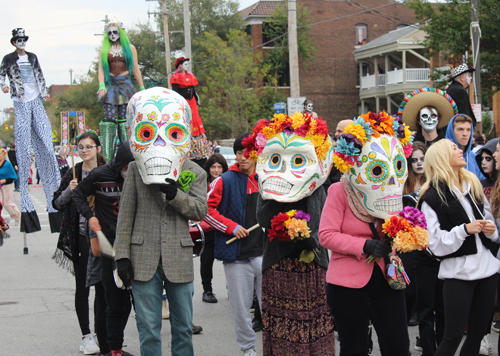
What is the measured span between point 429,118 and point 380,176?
9.42 feet

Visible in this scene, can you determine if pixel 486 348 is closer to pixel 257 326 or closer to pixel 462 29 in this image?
pixel 257 326

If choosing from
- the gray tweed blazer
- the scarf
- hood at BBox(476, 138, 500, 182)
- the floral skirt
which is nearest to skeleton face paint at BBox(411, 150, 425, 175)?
hood at BBox(476, 138, 500, 182)

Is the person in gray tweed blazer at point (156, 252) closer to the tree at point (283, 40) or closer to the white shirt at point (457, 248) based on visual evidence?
the white shirt at point (457, 248)

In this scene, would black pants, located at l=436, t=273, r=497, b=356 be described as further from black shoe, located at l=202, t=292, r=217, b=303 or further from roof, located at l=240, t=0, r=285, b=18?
roof, located at l=240, t=0, r=285, b=18

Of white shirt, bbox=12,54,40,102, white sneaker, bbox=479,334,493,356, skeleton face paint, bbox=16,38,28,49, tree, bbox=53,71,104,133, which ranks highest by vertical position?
tree, bbox=53,71,104,133

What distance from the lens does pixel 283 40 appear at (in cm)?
3944

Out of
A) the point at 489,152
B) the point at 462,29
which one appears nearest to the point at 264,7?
the point at 462,29

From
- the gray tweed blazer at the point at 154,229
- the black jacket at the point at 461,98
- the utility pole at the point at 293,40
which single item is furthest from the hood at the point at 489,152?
the utility pole at the point at 293,40

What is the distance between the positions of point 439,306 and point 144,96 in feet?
10.0

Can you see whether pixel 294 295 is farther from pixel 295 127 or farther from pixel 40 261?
pixel 40 261

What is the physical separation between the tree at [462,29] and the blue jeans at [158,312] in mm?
16888

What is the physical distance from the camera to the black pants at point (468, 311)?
4.07 m

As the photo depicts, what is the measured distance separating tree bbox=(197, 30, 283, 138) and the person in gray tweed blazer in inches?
1204

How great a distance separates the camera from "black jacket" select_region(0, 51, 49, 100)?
805 centimetres
